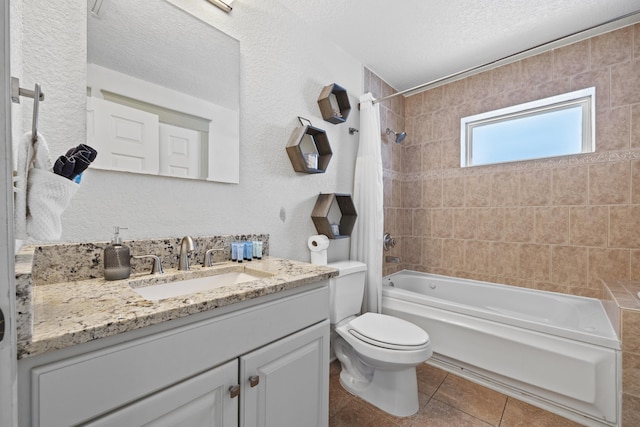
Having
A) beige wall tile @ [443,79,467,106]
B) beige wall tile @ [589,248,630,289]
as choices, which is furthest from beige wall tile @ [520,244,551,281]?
beige wall tile @ [443,79,467,106]

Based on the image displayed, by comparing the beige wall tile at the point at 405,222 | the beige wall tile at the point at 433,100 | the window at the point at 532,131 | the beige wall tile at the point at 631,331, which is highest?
the beige wall tile at the point at 433,100

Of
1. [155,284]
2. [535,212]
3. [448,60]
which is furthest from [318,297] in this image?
[448,60]

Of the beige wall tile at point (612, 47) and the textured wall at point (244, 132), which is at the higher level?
the beige wall tile at point (612, 47)

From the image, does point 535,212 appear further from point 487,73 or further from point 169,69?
point 169,69

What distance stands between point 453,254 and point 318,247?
5.11 ft

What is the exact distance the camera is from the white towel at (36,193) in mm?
548

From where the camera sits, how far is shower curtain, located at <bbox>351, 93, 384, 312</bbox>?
2.14m

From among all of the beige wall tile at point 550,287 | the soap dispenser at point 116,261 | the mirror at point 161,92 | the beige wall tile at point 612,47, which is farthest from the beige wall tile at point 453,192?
the soap dispenser at point 116,261

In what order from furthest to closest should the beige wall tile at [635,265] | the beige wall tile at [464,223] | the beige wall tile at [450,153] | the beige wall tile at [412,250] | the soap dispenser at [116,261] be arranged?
the beige wall tile at [412,250]
the beige wall tile at [450,153]
the beige wall tile at [464,223]
the beige wall tile at [635,265]
the soap dispenser at [116,261]

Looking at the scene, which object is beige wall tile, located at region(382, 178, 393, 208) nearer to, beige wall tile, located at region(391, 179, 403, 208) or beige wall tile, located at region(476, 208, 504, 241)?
beige wall tile, located at region(391, 179, 403, 208)

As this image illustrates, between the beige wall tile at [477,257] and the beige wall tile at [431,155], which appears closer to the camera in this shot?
the beige wall tile at [477,257]

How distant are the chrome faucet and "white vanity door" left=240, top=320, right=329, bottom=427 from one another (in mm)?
533

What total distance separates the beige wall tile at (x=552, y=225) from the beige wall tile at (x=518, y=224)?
0.04m

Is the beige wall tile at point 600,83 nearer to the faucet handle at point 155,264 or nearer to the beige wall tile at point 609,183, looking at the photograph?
the beige wall tile at point 609,183
